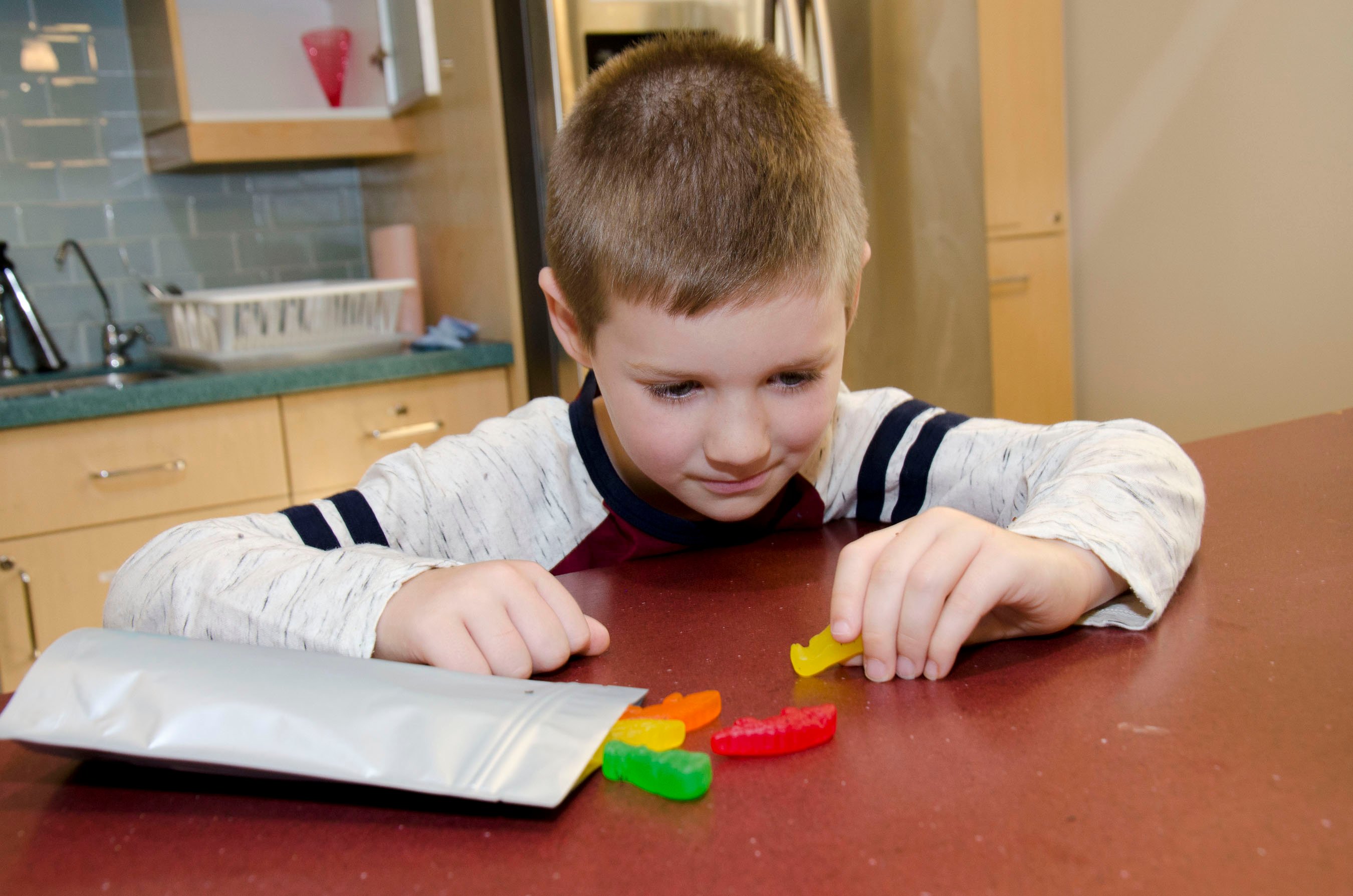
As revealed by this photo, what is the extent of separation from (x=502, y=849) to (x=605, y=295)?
0.48 metres

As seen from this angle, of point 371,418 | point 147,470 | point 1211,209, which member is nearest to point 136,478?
point 147,470

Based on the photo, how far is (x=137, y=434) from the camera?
1.88 metres

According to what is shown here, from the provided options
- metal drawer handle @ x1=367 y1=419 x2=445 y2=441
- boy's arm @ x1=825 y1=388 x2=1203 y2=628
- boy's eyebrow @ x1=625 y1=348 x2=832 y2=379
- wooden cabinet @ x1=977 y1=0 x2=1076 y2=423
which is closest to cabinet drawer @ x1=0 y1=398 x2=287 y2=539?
metal drawer handle @ x1=367 y1=419 x2=445 y2=441

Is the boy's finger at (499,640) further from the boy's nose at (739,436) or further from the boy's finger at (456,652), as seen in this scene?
the boy's nose at (739,436)

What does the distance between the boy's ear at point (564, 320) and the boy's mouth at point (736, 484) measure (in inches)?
5.8

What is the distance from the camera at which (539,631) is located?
1.76 ft

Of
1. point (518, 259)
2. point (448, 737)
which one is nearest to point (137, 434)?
point (518, 259)

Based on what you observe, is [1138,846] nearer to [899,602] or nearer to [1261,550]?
[899,602]

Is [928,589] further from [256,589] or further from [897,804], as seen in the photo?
[256,589]

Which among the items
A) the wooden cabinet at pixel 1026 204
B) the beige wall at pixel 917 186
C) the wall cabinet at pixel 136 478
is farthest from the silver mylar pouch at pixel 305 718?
the wooden cabinet at pixel 1026 204

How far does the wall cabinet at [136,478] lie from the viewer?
5.94 ft

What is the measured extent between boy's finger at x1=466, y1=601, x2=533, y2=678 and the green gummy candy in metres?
0.13

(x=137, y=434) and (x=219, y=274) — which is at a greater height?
(x=219, y=274)

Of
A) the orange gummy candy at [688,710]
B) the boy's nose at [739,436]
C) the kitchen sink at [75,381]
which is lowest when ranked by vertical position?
the kitchen sink at [75,381]
